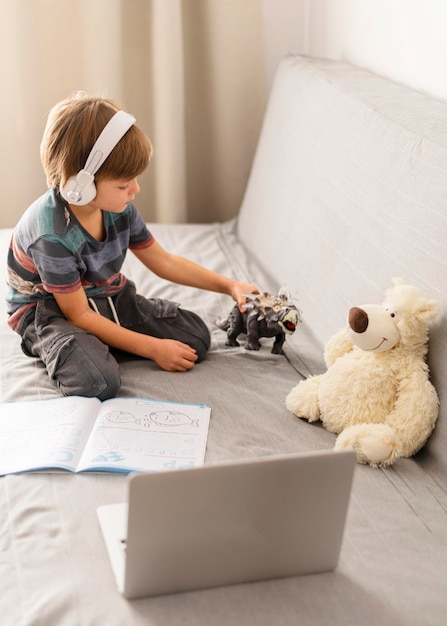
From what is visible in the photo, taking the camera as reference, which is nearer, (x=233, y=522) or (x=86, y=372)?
(x=233, y=522)

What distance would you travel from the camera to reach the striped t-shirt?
1537 millimetres

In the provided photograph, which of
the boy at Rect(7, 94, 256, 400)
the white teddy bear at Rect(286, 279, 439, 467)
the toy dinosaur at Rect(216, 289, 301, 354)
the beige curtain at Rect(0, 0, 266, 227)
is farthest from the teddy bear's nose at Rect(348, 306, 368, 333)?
the beige curtain at Rect(0, 0, 266, 227)

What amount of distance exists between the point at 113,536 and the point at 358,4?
1671mm

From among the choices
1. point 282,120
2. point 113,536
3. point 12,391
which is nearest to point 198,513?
point 113,536

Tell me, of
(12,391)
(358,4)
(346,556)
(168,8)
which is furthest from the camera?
(168,8)

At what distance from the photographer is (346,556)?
106cm

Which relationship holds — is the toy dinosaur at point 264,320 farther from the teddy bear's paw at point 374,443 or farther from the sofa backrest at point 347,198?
the teddy bear's paw at point 374,443

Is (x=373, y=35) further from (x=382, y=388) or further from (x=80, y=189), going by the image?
(x=382, y=388)

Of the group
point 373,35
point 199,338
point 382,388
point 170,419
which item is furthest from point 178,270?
point 373,35

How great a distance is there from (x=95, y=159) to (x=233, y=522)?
2.59 ft

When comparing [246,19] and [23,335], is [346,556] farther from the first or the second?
[246,19]

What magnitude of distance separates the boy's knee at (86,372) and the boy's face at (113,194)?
0.87 feet

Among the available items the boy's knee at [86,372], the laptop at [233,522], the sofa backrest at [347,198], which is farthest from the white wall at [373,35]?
the laptop at [233,522]

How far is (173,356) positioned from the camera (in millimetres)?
1590
